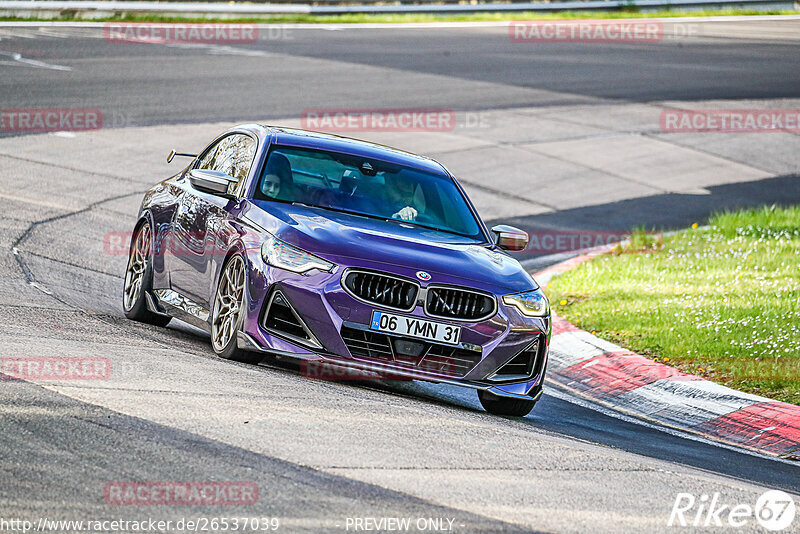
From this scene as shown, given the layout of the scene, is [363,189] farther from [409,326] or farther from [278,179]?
[409,326]

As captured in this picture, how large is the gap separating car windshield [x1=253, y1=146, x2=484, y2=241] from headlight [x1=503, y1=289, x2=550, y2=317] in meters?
0.98

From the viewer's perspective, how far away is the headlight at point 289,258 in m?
7.69

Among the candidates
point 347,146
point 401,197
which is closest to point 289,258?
point 401,197

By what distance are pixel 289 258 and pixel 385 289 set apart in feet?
2.10

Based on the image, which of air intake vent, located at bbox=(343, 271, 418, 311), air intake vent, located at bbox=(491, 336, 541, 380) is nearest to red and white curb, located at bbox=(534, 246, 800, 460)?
air intake vent, located at bbox=(491, 336, 541, 380)

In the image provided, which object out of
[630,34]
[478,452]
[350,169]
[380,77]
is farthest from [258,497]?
[630,34]

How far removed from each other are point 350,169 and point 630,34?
2874cm

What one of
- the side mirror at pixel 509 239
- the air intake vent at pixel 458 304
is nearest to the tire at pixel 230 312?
the air intake vent at pixel 458 304

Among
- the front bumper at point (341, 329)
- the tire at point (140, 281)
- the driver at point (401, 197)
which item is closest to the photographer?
the front bumper at point (341, 329)

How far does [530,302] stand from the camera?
26.8 ft

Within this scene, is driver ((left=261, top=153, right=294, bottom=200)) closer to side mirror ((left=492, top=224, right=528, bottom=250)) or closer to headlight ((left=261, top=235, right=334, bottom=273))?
headlight ((left=261, top=235, right=334, bottom=273))

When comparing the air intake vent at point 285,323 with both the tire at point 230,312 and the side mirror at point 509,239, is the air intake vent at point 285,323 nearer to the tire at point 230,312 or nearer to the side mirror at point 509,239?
the tire at point 230,312

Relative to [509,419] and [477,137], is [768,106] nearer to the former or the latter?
[477,137]

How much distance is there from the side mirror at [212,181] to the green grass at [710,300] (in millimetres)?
4025
